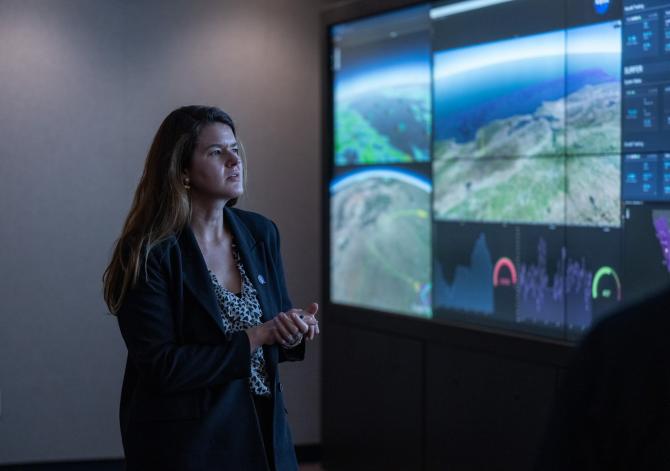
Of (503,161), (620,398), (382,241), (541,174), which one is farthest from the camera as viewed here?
(382,241)

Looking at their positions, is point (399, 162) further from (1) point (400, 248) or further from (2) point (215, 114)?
(2) point (215, 114)

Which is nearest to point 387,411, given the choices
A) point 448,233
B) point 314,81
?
point 448,233

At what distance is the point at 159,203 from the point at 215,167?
17 centimetres

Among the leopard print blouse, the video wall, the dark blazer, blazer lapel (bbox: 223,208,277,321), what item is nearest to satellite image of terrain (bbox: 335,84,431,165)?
the video wall

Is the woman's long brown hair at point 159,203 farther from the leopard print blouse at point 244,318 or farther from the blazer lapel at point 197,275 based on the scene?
the leopard print blouse at point 244,318

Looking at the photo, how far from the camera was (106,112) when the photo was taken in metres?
5.21

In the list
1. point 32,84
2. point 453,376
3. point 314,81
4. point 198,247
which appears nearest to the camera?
point 198,247

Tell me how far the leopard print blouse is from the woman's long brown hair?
18 centimetres

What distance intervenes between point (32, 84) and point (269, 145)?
4.20ft

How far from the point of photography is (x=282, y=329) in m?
2.33

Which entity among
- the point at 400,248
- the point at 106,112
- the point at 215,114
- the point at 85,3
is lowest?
the point at 400,248

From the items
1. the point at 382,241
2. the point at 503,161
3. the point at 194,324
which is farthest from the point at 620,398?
the point at 382,241

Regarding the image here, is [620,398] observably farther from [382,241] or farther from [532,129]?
[382,241]

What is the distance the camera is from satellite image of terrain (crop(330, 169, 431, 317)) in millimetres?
4504
